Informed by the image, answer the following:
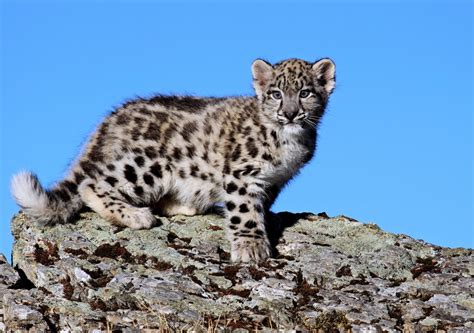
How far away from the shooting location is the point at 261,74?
14109 millimetres

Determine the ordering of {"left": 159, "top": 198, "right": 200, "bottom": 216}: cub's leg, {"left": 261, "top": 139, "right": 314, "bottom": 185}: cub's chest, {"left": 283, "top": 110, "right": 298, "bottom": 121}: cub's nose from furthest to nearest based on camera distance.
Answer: {"left": 159, "top": 198, "right": 200, "bottom": 216}: cub's leg
{"left": 261, "top": 139, "right": 314, "bottom": 185}: cub's chest
{"left": 283, "top": 110, "right": 298, "bottom": 121}: cub's nose

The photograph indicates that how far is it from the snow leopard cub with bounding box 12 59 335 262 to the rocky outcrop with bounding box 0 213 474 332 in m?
0.31

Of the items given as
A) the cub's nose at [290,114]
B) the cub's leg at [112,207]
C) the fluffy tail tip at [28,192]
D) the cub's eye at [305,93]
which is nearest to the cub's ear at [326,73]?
the cub's eye at [305,93]

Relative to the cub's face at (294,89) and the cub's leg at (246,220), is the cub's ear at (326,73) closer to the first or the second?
the cub's face at (294,89)

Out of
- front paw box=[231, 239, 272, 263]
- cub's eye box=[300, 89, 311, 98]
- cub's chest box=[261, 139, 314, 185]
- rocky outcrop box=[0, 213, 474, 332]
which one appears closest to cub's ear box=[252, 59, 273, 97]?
cub's eye box=[300, 89, 311, 98]

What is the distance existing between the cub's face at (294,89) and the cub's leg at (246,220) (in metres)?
1.10

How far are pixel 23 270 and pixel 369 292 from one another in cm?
470

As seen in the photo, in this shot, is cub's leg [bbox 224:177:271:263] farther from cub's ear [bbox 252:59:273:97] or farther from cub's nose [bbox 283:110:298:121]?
cub's ear [bbox 252:59:273:97]

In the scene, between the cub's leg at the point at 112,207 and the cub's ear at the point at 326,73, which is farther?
the cub's ear at the point at 326,73

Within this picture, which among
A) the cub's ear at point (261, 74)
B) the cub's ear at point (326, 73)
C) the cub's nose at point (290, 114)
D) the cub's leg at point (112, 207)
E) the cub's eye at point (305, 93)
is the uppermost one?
the cub's ear at point (326, 73)

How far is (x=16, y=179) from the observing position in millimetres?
13469

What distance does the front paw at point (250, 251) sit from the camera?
41.8 ft

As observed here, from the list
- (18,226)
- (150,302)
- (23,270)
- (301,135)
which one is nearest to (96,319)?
A: (150,302)

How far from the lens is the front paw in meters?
12.7
